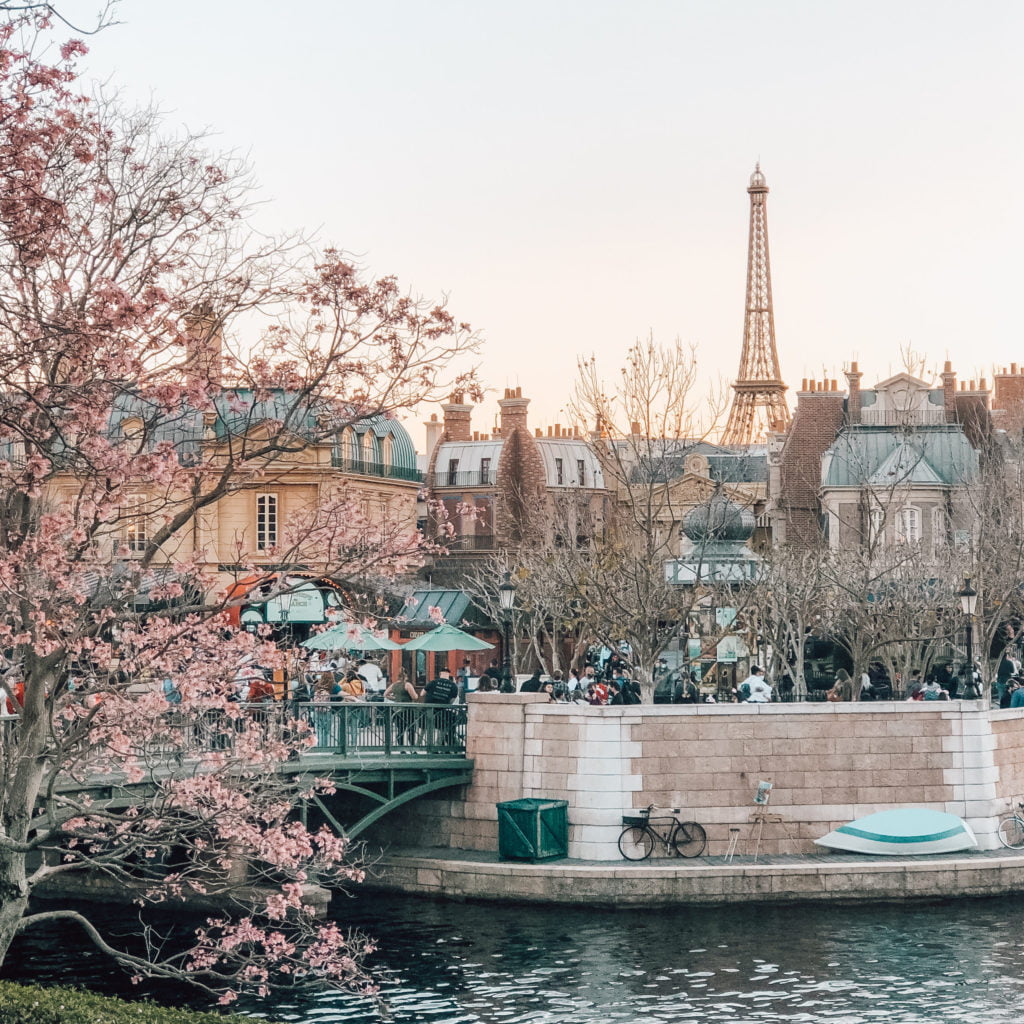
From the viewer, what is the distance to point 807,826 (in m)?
34.6

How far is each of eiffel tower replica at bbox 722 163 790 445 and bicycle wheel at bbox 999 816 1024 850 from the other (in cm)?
7276

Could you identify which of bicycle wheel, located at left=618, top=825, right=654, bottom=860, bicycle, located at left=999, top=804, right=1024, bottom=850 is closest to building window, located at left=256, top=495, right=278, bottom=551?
bicycle wheel, located at left=618, top=825, right=654, bottom=860

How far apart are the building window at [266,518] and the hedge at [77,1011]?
43901 mm

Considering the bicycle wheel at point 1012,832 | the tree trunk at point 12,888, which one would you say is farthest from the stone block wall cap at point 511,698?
the tree trunk at point 12,888

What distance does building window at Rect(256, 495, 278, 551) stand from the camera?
60812mm

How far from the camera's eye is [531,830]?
33406mm

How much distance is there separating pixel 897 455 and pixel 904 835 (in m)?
29.8

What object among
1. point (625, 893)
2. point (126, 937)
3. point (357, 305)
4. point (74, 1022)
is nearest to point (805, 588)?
point (625, 893)

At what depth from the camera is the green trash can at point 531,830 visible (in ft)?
109

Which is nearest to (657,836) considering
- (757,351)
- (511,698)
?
(511,698)

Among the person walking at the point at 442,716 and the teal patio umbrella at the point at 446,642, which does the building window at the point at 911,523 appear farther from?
the person walking at the point at 442,716

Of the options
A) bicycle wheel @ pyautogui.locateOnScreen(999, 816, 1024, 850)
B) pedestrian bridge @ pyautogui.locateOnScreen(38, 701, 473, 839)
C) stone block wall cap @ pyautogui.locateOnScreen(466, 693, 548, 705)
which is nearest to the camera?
pedestrian bridge @ pyautogui.locateOnScreen(38, 701, 473, 839)

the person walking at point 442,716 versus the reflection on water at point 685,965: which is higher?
the person walking at point 442,716

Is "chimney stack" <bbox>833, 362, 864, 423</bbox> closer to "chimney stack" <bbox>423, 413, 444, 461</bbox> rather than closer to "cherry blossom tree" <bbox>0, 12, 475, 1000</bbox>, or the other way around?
"chimney stack" <bbox>423, 413, 444, 461</bbox>
